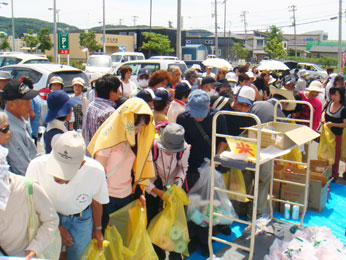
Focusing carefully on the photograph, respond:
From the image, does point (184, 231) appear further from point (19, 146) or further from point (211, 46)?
point (211, 46)

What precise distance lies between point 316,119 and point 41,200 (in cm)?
545

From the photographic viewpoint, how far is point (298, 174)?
486cm

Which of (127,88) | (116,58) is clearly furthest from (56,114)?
(116,58)

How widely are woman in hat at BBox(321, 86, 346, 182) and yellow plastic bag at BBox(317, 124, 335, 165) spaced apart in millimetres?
111

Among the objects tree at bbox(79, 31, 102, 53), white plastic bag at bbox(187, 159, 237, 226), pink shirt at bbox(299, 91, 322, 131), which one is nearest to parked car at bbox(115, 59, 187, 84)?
pink shirt at bbox(299, 91, 322, 131)

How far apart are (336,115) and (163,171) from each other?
12.5 ft

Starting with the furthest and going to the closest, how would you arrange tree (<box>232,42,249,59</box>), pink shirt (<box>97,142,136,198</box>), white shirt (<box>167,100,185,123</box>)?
tree (<box>232,42,249,59</box>) → white shirt (<box>167,100,185,123</box>) → pink shirt (<box>97,142,136,198</box>)

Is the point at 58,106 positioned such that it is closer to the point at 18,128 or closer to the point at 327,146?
the point at 18,128

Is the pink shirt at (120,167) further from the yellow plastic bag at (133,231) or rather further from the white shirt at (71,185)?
the white shirt at (71,185)

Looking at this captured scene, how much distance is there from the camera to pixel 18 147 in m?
3.06

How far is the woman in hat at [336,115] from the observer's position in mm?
5895

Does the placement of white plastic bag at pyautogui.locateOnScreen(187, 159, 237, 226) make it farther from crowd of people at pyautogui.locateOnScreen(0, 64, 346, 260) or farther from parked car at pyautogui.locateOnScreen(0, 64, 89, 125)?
parked car at pyautogui.locateOnScreen(0, 64, 89, 125)

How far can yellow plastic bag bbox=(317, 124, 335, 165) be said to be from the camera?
5953mm

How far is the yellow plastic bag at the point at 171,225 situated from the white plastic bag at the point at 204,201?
1.50ft
